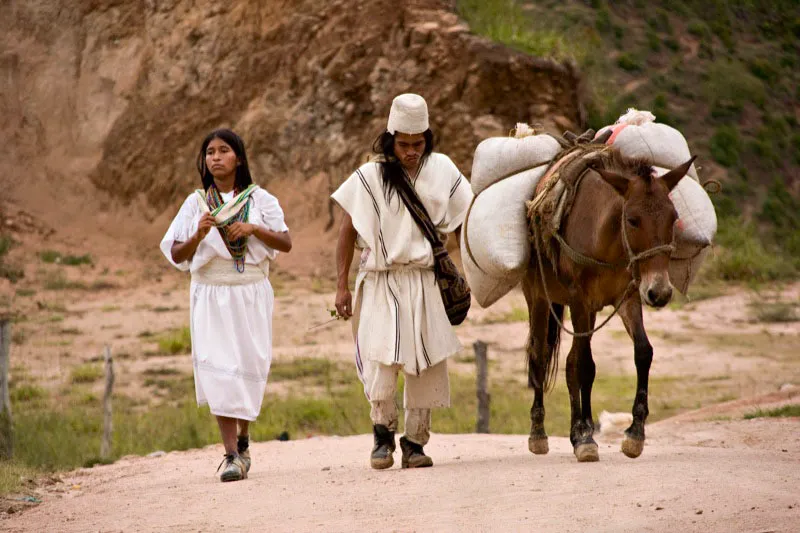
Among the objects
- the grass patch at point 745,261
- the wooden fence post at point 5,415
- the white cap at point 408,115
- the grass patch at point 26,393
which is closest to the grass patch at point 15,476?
the wooden fence post at point 5,415

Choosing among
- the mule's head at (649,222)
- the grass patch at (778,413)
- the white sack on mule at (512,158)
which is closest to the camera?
the mule's head at (649,222)

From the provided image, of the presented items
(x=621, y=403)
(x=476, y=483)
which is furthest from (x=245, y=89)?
(x=476, y=483)

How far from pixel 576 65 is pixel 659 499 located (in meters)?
19.4

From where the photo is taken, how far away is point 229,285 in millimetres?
7492

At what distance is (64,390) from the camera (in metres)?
14.4

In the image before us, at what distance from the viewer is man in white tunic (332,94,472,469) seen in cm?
727

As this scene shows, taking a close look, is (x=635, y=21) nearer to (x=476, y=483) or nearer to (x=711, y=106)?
(x=711, y=106)

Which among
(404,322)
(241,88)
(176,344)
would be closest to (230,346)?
(404,322)

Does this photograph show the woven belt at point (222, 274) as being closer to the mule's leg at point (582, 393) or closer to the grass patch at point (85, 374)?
the mule's leg at point (582, 393)

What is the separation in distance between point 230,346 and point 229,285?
14.2 inches

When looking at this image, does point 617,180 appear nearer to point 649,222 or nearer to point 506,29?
point 649,222

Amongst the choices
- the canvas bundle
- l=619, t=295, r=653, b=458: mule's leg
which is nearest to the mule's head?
l=619, t=295, r=653, b=458: mule's leg

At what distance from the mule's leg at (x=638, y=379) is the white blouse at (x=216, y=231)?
205 cm

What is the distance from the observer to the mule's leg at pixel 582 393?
705 cm
